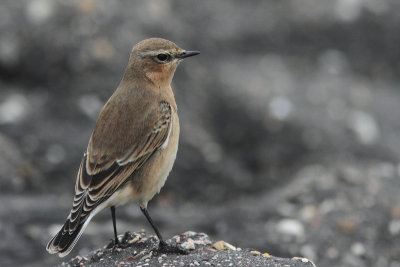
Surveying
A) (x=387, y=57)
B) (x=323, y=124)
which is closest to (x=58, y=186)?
(x=323, y=124)

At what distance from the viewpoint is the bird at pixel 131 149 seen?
628 cm

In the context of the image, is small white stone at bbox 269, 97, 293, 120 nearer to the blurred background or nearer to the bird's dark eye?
the blurred background

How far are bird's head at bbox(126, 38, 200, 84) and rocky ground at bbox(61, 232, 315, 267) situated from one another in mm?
1749

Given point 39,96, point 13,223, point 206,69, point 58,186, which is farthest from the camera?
point 206,69

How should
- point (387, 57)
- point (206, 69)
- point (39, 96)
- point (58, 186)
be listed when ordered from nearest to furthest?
point (58, 186) → point (39, 96) → point (206, 69) → point (387, 57)

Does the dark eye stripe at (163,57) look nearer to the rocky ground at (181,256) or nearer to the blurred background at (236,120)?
the rocky ground at (181,256)

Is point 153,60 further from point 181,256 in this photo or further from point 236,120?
point 236,120

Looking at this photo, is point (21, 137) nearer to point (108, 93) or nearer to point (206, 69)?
point (108, 93)

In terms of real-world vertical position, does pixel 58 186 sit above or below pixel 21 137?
below

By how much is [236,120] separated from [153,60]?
423 centimetres

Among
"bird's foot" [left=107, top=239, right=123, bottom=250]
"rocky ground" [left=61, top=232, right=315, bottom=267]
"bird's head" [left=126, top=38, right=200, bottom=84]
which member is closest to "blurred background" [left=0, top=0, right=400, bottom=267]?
"rocky ground" [left=61, top=232, right=315, bottom=267]

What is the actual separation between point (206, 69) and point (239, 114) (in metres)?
1.33

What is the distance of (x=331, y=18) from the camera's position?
13.6 metres

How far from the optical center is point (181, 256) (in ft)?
20.4
